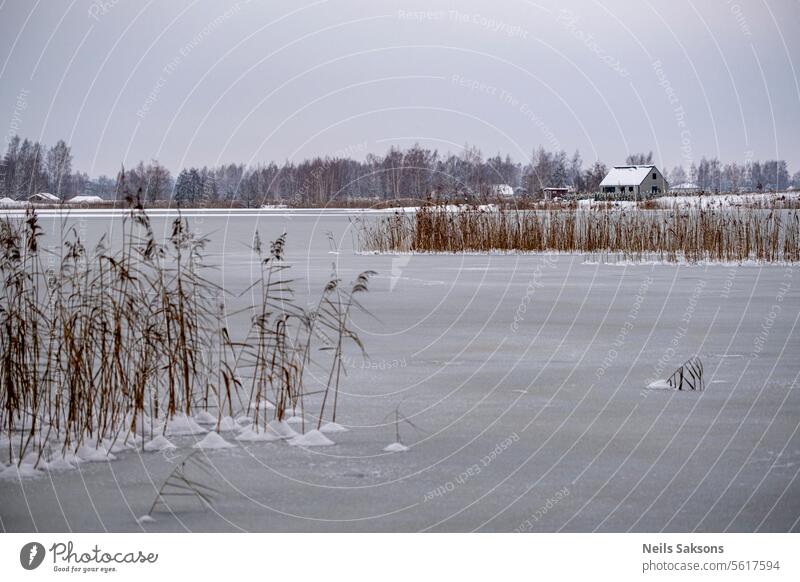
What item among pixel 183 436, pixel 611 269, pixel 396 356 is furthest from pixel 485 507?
pixel 611 269

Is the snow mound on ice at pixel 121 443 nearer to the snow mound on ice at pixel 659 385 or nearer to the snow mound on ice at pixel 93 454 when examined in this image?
the snow mound on ice at pixel 93 454

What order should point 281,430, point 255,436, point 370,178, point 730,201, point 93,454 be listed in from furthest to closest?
point 370,178 → point 730,201 → point 281,430 → point 255,436 → point 93,454

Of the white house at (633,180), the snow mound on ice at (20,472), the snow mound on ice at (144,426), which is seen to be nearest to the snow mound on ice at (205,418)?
the snow mound on ice at (144,426)

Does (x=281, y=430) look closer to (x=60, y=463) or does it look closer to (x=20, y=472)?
(x=60, y=463)

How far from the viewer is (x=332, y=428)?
474 centimetres

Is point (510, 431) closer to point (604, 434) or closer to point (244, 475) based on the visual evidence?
point (604, 434)

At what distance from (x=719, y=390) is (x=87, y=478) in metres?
3.58

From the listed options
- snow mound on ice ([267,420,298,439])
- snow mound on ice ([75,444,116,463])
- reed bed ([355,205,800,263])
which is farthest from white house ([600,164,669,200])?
snow mound on ice ([75,444,116,463])

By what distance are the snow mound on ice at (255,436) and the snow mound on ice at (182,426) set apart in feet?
0.72

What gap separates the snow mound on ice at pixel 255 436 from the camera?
14.9 ft

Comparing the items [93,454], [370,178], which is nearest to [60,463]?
[93,454]

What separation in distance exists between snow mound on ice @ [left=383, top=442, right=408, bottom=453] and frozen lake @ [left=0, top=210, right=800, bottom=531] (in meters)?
0.04

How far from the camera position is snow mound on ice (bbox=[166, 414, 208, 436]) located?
4.70m

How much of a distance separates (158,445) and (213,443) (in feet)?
0.84
